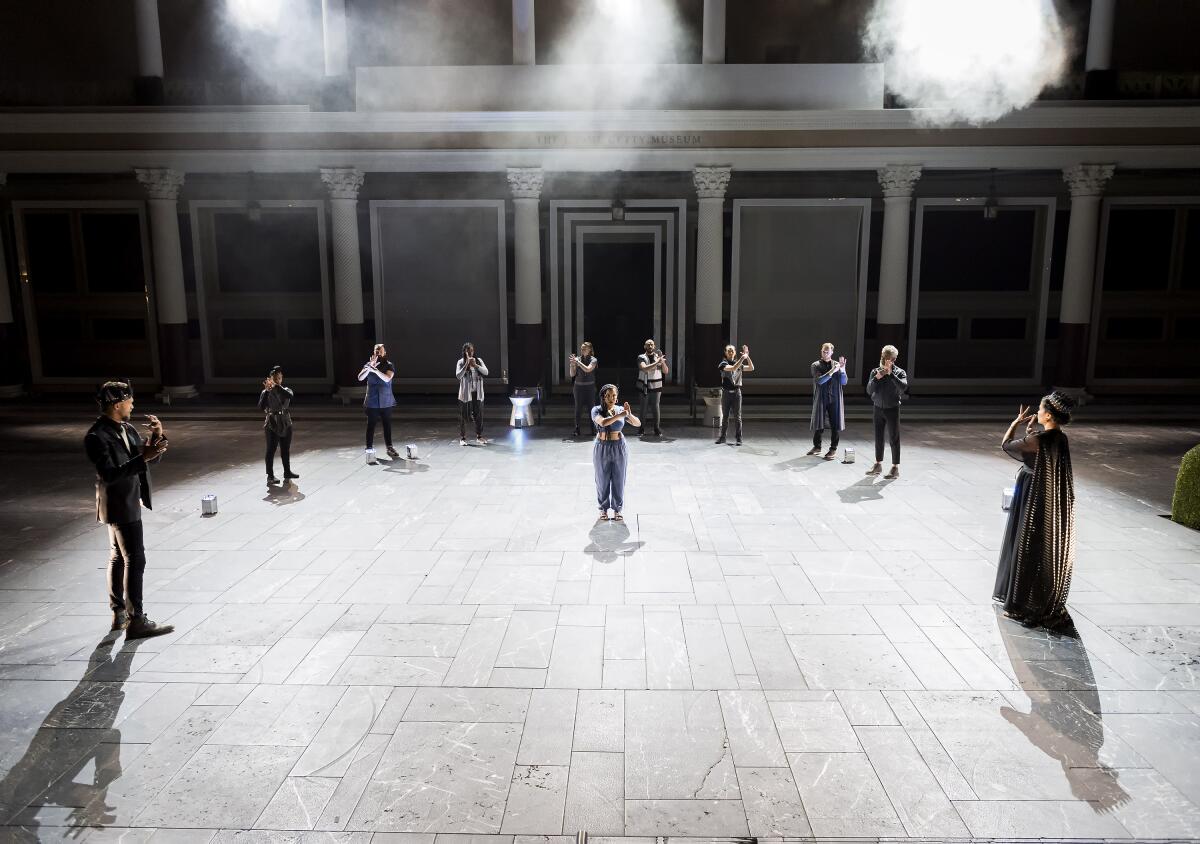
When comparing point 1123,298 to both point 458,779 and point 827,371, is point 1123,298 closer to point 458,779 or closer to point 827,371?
point 827,371

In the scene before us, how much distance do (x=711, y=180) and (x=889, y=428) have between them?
718 centimetres

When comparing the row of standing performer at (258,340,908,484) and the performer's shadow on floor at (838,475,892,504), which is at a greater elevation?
the row of standing performer at (258,340,908,484)

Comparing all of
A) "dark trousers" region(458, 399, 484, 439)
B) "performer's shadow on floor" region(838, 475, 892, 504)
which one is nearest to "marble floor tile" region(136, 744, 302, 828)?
"performer's shadow on floor" region(838, 475, 892, 504)

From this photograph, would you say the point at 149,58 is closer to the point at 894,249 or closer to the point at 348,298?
the point at 348,298

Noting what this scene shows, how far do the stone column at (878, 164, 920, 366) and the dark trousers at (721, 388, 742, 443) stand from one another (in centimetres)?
496

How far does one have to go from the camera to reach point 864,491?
10320 mm

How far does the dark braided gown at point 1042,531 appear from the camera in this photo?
6.11 meters

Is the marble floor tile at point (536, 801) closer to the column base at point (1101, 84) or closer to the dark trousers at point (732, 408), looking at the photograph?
the dark trousers at point (732, 408)

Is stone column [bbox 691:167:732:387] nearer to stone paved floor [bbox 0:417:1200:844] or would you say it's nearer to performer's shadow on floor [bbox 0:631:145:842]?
stone paved floor [bbox 0:417:1200:844]

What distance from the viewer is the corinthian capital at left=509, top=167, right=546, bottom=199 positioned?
15930 millimetres

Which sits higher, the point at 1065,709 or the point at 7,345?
the point at 7,345

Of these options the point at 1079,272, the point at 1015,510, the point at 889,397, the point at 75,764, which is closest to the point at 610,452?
the point at 1015,510

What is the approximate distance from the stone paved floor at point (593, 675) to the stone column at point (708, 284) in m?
6.77

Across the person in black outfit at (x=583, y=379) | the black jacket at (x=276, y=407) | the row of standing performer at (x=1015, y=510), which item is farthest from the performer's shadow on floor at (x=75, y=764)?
the person in black outfit at (x=583, y=379)
